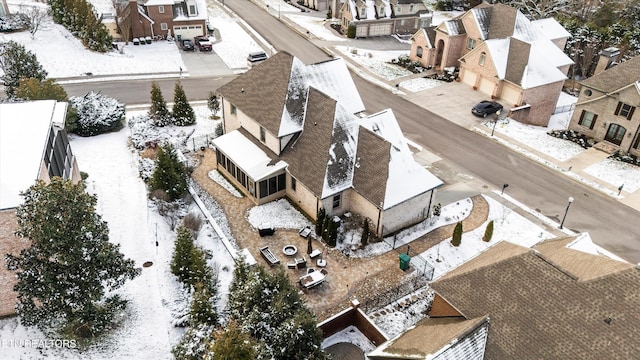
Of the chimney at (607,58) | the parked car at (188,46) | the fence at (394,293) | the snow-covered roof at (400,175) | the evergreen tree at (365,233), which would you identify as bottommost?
the fence at (394,293)

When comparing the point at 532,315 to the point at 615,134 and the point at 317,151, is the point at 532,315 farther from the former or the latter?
the point at 615,134

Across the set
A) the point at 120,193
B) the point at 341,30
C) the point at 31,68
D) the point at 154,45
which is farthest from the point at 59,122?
the point at 341,30

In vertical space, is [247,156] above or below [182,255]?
above

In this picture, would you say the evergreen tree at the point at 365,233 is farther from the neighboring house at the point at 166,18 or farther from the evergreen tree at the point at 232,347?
the neighboring house at the point at 166,18

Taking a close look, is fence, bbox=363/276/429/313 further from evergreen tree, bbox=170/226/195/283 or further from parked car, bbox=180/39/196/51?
parked car, bbox=180/39/196/51

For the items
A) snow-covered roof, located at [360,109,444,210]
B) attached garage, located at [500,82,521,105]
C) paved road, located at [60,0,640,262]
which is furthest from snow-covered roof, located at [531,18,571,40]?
snow-covered roof, located at [360,109,444,210]

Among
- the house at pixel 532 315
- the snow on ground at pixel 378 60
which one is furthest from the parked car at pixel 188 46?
the house at pixel 532 315

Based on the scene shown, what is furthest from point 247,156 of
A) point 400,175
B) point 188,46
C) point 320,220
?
point 188,46

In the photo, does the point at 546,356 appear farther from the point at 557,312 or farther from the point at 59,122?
the point at 59,122
